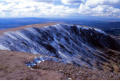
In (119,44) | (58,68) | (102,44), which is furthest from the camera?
(119,44)

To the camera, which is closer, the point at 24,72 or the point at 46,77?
the point at 46,77

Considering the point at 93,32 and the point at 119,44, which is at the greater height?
the point at 93,32

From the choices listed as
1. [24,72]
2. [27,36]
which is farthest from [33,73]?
[27,36]

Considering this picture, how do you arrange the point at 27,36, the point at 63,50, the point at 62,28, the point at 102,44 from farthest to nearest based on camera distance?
the point at 102,44 → the point at 62,28 → the point at 63,50 → the point at 27,36

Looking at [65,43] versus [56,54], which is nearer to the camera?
[56,54]

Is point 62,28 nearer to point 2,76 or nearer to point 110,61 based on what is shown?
point 110,61

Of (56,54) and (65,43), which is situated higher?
(65,43)

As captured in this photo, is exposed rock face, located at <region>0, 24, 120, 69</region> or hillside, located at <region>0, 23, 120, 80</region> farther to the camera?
exposed rock face, located at <region>0, 24, 120, 69</region>

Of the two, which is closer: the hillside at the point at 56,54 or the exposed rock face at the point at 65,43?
the hillside at the point at 56,54
